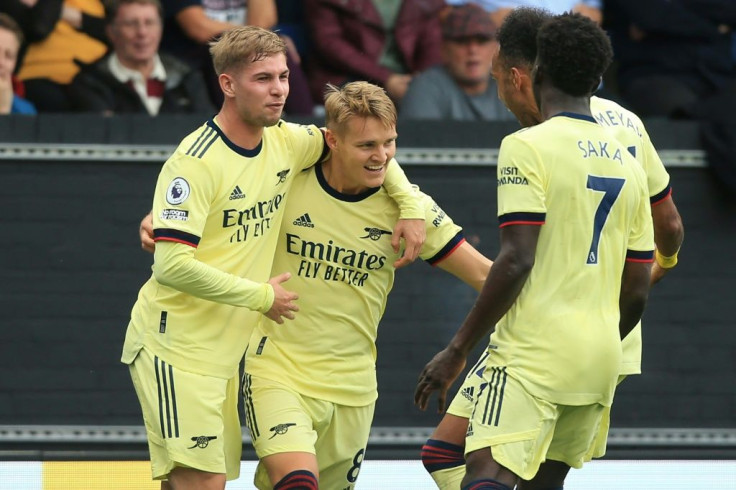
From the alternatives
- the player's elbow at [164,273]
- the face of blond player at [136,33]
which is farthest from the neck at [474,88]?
the player's elbow at [164,273]

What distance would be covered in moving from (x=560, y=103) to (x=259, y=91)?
42.5 inches

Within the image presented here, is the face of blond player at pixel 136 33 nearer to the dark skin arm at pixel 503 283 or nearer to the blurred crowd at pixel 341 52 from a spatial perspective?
the blurred crowd at pixel 341 52

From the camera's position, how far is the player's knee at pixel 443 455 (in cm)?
525

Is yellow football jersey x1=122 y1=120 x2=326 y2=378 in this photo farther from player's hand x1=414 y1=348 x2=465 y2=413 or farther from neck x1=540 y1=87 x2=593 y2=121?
neck x1=540 y1=87 x2=593 y2=121

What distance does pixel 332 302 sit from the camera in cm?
528

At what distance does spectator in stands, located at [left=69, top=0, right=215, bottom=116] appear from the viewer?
786 centimetres

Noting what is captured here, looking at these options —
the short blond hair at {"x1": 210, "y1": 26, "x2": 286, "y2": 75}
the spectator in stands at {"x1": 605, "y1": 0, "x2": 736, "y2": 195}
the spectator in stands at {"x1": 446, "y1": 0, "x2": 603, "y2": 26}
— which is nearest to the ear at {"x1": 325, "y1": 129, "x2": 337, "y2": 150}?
the short blond hair at {"x1": 210, "y1": 26, "x2": 286, "y2": 75}

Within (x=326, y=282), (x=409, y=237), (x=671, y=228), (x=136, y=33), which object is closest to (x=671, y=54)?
(x=136, y=33)

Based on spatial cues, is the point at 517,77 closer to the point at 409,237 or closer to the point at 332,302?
the point at 409,237

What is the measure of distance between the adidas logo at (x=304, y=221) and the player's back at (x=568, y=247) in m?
0.93

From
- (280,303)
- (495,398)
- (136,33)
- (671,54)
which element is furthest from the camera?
(671,54)

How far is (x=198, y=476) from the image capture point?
505cm

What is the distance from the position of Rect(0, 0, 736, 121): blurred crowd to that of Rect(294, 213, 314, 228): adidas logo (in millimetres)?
2878

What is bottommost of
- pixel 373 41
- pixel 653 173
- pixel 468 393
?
pixel 468 393
